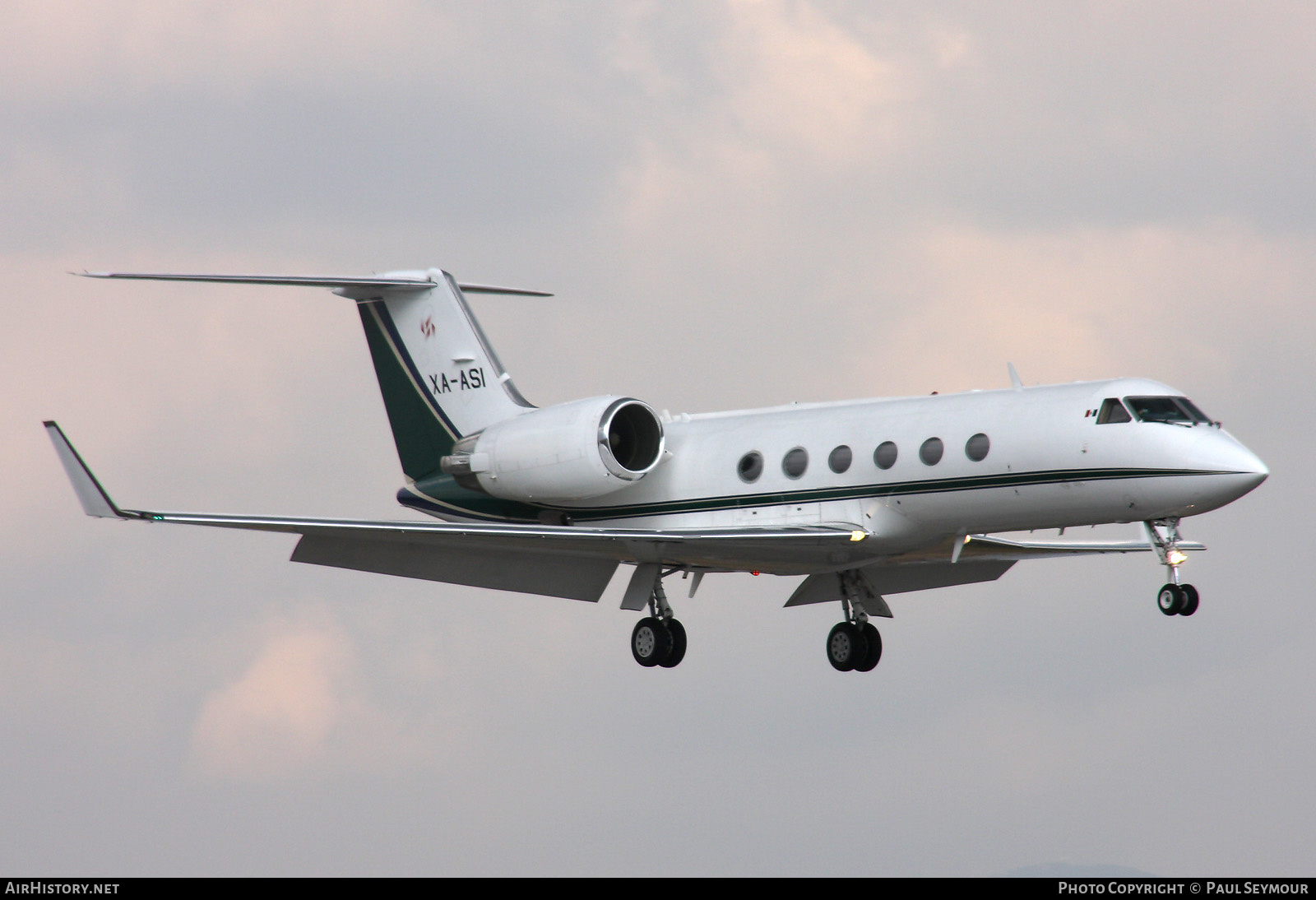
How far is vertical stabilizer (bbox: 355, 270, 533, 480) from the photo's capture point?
30672 millimetres

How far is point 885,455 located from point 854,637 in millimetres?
4255

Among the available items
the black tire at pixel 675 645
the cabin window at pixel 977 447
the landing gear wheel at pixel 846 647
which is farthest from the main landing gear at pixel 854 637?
the cabin window at pixel 977 447

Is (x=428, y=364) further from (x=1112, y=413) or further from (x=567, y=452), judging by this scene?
(x=1112, y=413)

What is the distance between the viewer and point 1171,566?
24.4 m

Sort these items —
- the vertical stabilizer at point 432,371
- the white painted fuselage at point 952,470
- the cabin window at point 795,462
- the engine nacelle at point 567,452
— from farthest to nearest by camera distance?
the vertical stabilizer at point 432,371 < the engine nacelle at point 567,452 < the cabin window at point 795,462 < the white painted fuselage at point 952,470

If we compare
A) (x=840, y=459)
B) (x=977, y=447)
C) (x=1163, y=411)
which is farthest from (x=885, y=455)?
(x=1163, y=411)

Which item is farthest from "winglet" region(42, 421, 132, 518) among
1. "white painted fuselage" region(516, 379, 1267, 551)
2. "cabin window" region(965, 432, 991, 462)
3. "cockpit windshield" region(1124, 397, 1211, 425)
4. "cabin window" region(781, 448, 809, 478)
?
"cockpit windshield" region(1124, 397, 1211, 425)

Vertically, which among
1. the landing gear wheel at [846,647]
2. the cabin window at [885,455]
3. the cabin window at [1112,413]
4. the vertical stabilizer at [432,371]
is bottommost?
the landing gear wheel at [846,647]

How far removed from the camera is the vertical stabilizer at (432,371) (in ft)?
101

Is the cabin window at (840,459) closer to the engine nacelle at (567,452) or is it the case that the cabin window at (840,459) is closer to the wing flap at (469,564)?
the engine nacelle at (567,452)

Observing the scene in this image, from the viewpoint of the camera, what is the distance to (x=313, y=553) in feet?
89.1

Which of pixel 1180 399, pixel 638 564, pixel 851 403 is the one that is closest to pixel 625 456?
pixel 638 564

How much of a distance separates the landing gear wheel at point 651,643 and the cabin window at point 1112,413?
23.7 feet

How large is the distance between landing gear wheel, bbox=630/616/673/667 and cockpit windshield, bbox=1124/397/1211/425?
7.60 m
